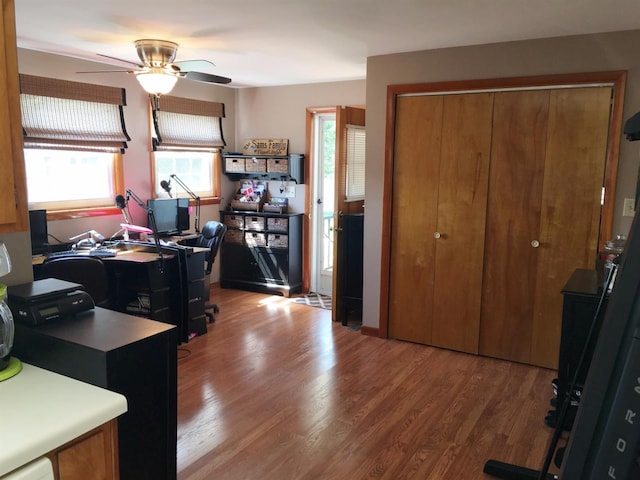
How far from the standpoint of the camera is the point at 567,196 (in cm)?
358

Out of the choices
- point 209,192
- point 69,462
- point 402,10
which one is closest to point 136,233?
point 209,192

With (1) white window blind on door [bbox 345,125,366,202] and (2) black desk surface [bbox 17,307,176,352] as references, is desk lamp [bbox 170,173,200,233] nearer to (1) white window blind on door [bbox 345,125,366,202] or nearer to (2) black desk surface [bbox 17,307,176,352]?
(1) white window blind on door [bbox 345,125,366,202]

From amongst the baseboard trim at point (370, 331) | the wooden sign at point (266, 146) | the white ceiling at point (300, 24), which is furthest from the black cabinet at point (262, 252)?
the white ceiling at point (300, 24)

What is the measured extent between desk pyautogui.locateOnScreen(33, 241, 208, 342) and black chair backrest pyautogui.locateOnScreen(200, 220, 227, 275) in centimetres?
52

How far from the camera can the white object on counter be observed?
1.19 m

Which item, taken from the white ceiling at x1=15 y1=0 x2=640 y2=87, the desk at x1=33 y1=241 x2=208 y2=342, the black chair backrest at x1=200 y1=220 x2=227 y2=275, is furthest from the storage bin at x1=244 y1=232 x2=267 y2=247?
the white ceiling at x1=15 y1=0 x2=640 y2=87

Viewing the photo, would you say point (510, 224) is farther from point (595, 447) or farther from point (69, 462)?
point (69, 462)

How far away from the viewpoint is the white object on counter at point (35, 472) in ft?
3.92

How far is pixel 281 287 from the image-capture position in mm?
5703

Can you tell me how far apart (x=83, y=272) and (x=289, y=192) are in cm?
280

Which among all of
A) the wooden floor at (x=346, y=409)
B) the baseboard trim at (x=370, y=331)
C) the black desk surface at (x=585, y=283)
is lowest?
the wooden floor at (x=346, y=409)

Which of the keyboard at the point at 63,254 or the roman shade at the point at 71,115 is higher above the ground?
the roman shade at the point at 71,115

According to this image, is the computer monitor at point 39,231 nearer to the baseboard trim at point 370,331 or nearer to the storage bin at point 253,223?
the storage bin at point 253,223

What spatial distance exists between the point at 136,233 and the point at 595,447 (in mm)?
4376
